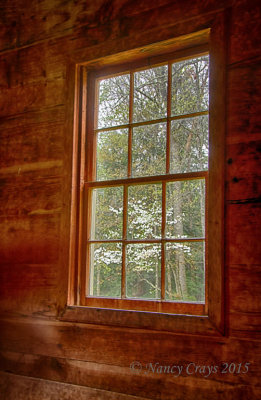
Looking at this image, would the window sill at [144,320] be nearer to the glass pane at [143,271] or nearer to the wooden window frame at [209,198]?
the wooden window frame at [209,198]

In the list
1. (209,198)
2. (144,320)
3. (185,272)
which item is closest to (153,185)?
(209,198)

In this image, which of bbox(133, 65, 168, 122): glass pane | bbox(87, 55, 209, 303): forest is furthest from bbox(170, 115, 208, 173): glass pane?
bbox(133, 65, 168, 122): glass pane

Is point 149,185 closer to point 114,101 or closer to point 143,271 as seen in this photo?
point 143,271

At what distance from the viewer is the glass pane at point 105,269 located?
7.64 ft

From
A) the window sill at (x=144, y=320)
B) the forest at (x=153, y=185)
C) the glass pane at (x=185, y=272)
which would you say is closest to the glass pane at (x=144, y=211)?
the forest at (x=153, y=185)

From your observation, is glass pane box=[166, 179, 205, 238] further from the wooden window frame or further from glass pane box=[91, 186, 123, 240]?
glass pane box=[91, 186, 123, 240]

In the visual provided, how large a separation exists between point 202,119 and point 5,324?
1.70m

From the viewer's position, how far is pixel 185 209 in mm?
2166

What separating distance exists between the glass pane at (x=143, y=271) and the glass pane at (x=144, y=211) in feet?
0.23

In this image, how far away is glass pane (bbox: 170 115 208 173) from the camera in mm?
2168

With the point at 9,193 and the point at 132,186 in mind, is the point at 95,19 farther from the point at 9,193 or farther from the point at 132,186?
the point at 9,193

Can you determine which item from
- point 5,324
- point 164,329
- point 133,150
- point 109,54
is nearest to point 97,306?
point 164,329

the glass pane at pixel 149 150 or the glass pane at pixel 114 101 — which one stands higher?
the glass pane at pixel 114 101

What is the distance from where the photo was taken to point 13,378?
2.51m
